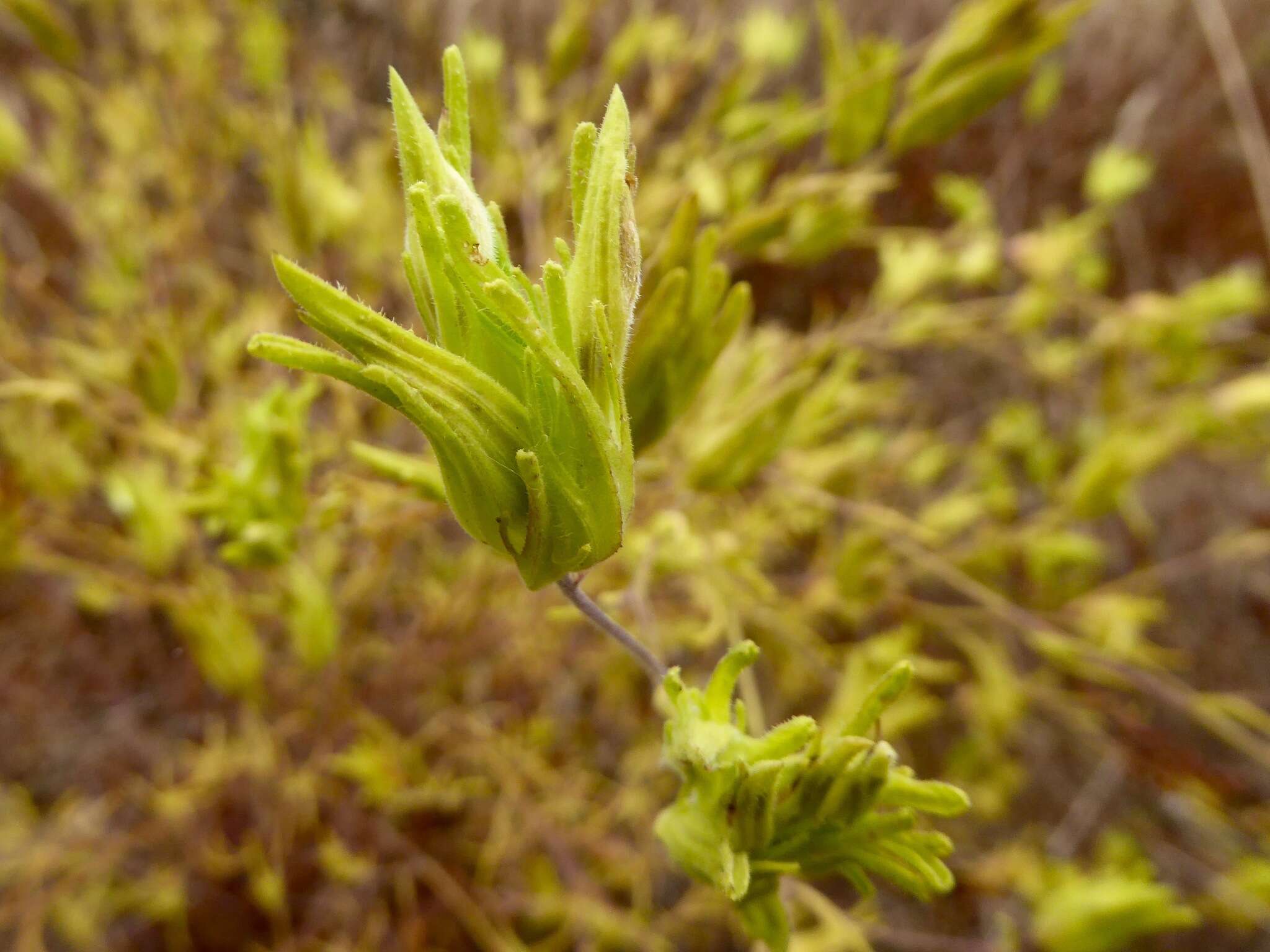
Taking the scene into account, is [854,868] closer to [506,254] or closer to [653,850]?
[506,254]

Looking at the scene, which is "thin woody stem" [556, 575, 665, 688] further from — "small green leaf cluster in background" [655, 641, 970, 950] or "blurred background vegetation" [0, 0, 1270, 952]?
"blurred background vegetation" [0, 0, 1270, 952]

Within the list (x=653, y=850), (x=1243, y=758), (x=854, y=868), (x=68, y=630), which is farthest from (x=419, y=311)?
(x=1243, y=758)

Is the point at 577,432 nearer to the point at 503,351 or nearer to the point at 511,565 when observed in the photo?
the point at 503,351

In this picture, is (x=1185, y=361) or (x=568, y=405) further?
(x=1185, y=361)

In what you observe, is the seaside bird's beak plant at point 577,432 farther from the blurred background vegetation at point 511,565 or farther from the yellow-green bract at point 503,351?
the blurred background vegetation at point 511,565

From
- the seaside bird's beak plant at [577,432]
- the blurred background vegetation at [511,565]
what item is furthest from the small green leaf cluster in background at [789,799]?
A: the blurred background vegetation at [511,565]

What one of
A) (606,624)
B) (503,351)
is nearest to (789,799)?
(606,624)

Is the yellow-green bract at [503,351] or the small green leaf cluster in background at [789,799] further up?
the yellow-green bract at [503,351]

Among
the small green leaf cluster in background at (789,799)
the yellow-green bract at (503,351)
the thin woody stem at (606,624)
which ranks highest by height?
the yellow-green bract at (503,351)
